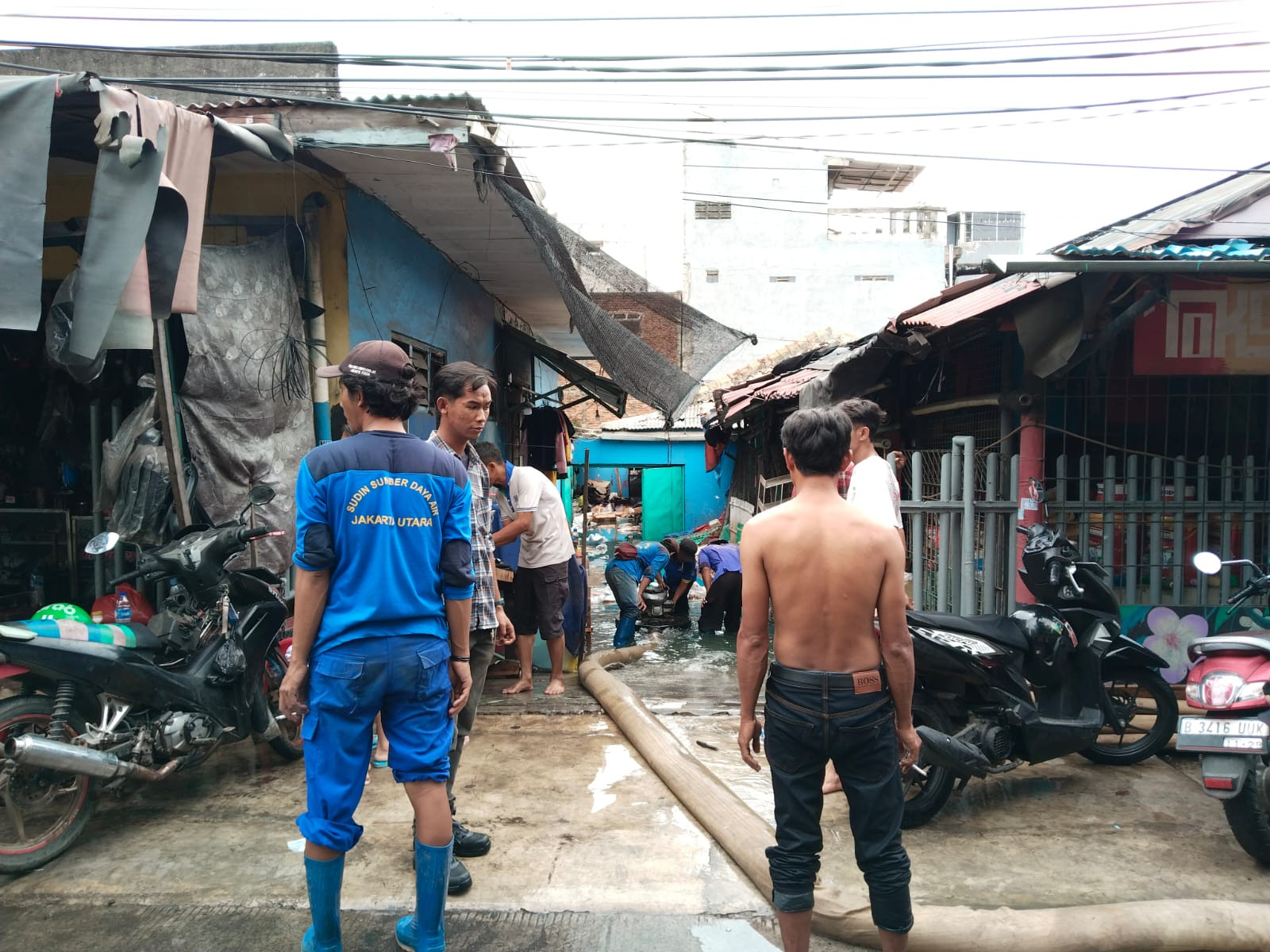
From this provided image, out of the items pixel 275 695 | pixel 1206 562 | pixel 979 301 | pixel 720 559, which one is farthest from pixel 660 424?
pixel 1206 562

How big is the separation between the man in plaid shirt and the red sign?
4054mm

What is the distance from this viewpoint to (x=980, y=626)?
4.03 meters

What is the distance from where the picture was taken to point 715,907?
121 inches

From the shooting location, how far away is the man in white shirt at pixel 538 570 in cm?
548

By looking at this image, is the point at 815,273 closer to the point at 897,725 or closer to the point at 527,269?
the point at 527,269

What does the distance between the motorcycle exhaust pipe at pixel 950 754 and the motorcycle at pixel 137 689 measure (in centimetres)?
299

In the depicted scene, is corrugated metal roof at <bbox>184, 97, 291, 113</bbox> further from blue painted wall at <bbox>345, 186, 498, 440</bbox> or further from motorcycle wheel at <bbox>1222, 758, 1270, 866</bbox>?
motorcycle wheel at <bbox>1222, 758, 1270, 866</bbox>

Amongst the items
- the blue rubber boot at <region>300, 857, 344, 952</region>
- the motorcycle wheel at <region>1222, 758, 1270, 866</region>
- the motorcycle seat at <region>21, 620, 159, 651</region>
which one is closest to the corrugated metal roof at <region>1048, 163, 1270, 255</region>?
the motorcycle wheel at <region>1222, 758, 1270, 866</region>

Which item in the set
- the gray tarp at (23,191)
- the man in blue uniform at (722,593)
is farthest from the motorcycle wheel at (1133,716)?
the gray tarp at (23,191)

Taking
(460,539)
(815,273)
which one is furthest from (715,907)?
(815,273)

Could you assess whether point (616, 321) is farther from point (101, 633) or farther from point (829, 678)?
point (829, 678)

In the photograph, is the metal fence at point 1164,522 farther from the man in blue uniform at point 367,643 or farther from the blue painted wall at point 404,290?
the blue painted wall at point 404,290

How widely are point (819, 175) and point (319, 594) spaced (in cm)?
3058

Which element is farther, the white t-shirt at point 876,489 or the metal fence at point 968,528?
the metal fence at point 968,528
